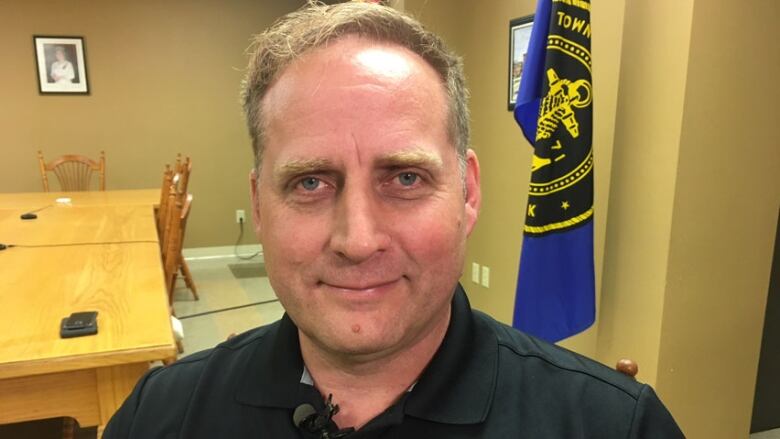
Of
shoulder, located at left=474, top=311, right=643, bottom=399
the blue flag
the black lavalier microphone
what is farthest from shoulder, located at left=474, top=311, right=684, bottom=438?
the blue flag

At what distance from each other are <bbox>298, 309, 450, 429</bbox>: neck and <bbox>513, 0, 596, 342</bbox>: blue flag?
1.20 m

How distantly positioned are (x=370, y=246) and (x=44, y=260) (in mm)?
1945

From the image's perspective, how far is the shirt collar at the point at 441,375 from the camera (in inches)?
27.6

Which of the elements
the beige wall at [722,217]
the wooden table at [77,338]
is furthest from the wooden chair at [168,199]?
the beige wall at [722,217]

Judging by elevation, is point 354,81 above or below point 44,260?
above

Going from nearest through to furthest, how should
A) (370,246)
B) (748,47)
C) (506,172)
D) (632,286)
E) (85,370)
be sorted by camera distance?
(370,246) < (85,370) < (748,47) < (632,286) < (506,172)

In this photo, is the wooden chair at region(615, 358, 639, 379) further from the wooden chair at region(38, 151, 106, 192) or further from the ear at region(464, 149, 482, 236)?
the wooden chair at region(38, 151, 106, 192)

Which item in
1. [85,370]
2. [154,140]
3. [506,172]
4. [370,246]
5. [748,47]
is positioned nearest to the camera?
[370,246]

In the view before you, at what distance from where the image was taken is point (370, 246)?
63 cm

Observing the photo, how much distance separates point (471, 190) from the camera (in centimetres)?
80

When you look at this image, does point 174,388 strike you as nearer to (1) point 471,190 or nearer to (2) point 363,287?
(2) point 363,287

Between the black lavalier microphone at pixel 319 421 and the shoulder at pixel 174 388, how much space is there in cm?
14

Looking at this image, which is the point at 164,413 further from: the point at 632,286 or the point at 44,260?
the point at 632,286

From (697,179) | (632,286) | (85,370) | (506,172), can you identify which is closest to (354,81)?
(85,370)
